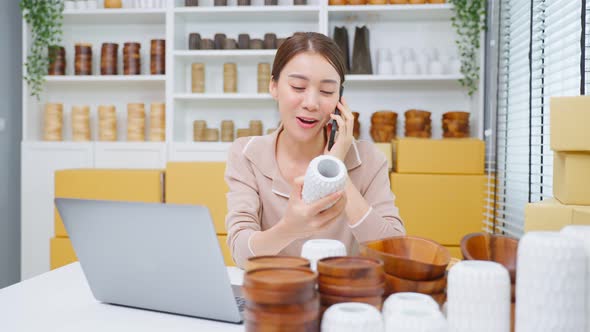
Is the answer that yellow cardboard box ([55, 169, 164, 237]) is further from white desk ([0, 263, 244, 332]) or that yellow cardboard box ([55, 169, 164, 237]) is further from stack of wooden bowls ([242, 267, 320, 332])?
stack of wooden bowls ([242, 267, 320, 332])

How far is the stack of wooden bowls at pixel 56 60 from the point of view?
3.51 metres

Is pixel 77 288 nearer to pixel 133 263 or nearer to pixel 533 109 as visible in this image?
pixel 133 263

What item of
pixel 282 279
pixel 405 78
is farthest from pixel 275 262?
pixel 405 78

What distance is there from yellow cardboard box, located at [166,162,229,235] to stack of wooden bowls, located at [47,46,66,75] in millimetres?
1203

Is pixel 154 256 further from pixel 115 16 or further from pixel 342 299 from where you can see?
pixel 115 16

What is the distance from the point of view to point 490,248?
0.77 meters

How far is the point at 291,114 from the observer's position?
1.40m

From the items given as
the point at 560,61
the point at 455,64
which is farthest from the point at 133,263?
the point at 455,64

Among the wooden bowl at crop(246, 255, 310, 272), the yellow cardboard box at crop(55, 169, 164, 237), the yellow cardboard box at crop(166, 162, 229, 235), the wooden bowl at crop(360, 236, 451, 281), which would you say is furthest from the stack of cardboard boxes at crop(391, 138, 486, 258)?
the wooden bowl at crop(246, 255, 310, 272)

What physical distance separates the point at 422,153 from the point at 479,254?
7.01 feet

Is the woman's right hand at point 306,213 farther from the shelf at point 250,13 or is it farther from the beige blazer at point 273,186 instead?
the shelf at point 250,13

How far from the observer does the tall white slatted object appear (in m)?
2.11

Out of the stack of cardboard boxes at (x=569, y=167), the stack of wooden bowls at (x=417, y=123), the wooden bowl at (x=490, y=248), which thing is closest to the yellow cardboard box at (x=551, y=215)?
the stack of cardboard boxes at (x=569, y=167)

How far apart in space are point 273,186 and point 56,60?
2584mm
